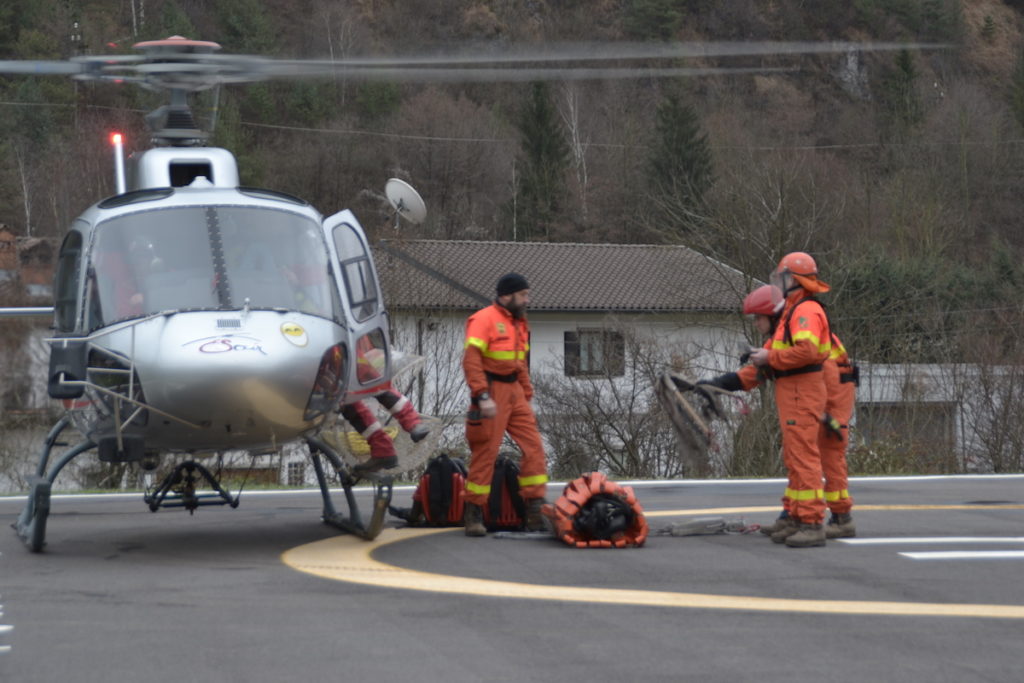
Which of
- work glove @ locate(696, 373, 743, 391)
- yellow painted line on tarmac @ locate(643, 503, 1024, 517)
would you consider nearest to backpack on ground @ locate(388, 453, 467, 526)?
yellow painted line on tarmac @ locate(643, 503, 1024, 517)

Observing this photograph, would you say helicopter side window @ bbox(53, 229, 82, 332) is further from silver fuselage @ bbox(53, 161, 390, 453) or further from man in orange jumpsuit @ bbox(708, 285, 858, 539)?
man in orange jumpsuit @ bbox(708, 285, 858, 539)

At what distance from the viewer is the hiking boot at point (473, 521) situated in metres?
10.4

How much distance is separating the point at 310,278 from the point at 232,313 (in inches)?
30.4

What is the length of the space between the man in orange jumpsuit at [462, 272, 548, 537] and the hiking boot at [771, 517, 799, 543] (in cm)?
178

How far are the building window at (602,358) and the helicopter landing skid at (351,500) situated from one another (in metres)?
21.6

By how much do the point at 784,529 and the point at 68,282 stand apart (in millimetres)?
5557

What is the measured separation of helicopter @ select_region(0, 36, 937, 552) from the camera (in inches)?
345

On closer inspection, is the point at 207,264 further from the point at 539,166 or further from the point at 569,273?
the point at 539,166

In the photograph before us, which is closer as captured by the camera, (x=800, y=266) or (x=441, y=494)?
(x=800, y=266)

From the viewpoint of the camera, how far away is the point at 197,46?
10086 millimetres

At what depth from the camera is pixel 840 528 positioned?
10266mm

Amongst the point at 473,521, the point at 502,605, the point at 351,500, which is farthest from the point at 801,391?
the point at 351,500

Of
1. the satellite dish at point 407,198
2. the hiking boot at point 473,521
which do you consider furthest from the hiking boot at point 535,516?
the satellite dish at point 407,198

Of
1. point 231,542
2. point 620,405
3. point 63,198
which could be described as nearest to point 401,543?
point 231,542
